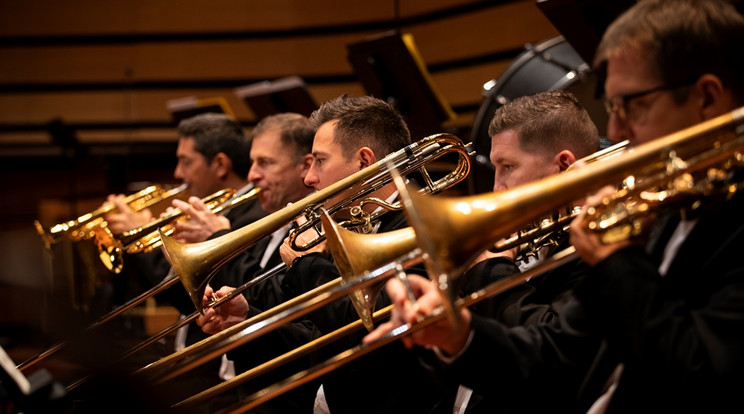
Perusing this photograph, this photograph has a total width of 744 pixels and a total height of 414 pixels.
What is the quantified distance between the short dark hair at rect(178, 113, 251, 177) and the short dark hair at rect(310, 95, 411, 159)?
5.07 ft

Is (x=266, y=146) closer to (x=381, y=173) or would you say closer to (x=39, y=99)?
(x=381, y=173)

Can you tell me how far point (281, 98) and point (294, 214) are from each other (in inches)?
88.1

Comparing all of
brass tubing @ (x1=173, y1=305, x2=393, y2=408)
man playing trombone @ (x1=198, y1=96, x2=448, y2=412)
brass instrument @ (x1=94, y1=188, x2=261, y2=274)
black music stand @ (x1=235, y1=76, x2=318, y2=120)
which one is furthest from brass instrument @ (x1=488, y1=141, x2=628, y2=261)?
black music stand @ (x1=235, y1=76, x2=318, y2=120)

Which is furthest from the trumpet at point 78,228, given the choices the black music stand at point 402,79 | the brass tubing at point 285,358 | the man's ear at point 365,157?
the brass tubing at point 285,358

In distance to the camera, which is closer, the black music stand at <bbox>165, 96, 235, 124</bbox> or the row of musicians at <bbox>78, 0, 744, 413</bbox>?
the row of musicians at <bbox>78, 0, 744, 413</bbox>

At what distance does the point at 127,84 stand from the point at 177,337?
4200 mm

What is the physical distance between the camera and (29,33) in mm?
7250

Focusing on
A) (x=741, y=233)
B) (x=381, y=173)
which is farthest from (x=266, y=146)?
(x=741, y=233)

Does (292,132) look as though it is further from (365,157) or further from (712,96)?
(712,96)

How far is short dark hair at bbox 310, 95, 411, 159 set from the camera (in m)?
2.88

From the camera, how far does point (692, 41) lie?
1.52 m

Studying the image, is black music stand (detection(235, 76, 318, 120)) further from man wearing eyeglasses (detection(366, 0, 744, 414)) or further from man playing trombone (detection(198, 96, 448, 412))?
man wearing eyeglasses (detection(366, 0, 744, 414))

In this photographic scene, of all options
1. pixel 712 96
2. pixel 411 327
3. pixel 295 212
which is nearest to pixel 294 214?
pixel 295 212

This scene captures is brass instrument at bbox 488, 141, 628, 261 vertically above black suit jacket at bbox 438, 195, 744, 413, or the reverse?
brass instrument at bbox 488, 141, 628, 261
